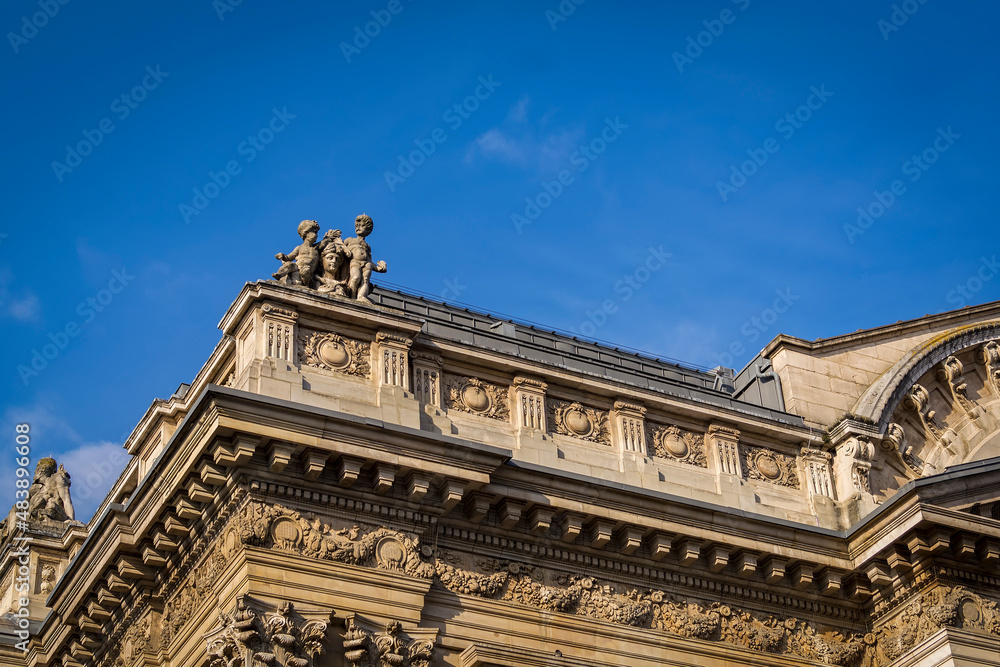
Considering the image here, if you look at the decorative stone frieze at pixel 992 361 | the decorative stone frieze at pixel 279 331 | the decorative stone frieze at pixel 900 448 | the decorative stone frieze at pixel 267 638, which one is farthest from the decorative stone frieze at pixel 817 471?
the decorative stone frieze at pixel 267 638

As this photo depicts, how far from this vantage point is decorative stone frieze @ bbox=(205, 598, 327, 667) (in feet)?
61.5

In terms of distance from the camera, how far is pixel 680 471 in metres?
24.3

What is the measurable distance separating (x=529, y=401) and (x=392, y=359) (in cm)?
256

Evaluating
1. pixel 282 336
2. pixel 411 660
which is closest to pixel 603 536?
pixel 411 660

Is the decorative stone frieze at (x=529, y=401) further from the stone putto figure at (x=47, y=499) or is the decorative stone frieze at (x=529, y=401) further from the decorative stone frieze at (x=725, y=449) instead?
the stone putto figure at (x=47, y=499)

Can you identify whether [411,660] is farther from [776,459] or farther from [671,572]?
[776,459]

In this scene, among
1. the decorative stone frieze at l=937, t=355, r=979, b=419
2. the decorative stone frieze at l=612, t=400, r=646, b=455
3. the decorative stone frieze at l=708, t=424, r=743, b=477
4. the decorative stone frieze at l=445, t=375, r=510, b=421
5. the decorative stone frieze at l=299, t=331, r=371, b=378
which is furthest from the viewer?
the decorative stone frieze at l=937, t=355, r=979, b=419

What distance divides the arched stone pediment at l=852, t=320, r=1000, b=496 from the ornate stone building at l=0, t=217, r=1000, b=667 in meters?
0.12

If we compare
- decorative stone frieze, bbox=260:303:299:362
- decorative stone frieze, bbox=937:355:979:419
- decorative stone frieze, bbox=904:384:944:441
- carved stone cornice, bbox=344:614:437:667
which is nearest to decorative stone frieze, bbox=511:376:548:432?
decorative stone frieze, bbox=260:303:299:362

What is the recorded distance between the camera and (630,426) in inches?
952

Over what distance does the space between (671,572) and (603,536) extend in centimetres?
152

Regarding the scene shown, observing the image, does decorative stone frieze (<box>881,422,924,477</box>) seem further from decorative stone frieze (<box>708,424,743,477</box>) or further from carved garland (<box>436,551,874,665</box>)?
carved garland (<box>436,551,874,665</box>)

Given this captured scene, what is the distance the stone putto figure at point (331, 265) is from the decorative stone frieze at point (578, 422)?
372 centimetres

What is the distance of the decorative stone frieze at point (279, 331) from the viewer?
21.6 m
